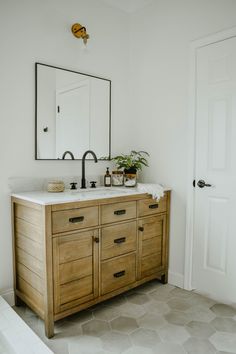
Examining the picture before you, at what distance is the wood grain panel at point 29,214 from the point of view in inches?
73.7

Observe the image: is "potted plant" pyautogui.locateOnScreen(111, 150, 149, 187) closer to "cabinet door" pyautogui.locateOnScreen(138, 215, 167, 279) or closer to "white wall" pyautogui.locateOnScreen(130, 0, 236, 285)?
"white wall" pyautogui.locateOnScreen(130, 0, 236, 285)

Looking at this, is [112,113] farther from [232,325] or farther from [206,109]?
[232,325]

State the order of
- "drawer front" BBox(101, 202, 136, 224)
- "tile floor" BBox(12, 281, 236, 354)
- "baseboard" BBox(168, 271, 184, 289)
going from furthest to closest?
"baseboard" BBox(168, 271, 184, 289), "drawer front" BBox(101, 202, 136, 224), "tile floor" BBox(12, 281, 236, 354)

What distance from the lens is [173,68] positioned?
8.64 ft

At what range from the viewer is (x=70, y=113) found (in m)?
2.57

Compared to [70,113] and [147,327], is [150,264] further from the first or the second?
[70,113]

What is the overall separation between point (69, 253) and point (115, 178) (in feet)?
3.39

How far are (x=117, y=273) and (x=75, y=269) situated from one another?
1.38 ft

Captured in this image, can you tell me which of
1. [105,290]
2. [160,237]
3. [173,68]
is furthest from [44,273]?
[173,68]

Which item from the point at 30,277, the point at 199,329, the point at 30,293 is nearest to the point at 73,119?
the point at 30,277

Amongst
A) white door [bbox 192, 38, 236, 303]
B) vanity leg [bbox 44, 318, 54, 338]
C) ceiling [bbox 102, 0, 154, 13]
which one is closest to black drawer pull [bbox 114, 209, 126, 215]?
white door [bbox 192, 38, 236, 303]

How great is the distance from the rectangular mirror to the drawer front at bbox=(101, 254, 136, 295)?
100cm

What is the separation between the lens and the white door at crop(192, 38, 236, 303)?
226 centimetres

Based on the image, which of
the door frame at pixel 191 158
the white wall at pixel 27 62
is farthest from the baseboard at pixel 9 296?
the door frame at pixel 191 158
